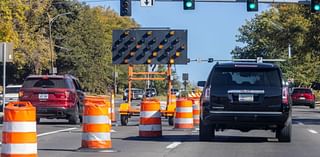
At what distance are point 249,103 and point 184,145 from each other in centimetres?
183

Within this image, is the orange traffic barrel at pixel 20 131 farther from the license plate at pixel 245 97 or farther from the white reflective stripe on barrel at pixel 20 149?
the license plate at pixel 245 97

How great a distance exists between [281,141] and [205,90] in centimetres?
227

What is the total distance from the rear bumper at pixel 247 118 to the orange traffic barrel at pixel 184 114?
488 cm

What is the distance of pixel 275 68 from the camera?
1841 centimetres

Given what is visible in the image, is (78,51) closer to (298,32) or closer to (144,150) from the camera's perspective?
(298,32)

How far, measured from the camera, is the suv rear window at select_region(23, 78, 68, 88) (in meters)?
27.4

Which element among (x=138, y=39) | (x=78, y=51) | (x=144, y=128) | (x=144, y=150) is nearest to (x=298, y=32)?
(x=138, y=39)

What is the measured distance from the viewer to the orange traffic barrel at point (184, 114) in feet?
75.3

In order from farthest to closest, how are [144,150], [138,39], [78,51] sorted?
1. [78,51]
2. [138,39]
3. [144,150]

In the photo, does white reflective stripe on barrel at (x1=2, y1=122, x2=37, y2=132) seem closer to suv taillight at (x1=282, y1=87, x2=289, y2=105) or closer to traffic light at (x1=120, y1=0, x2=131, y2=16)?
suv taillight at (x1=282, y1=87, x2=289, y2=105)

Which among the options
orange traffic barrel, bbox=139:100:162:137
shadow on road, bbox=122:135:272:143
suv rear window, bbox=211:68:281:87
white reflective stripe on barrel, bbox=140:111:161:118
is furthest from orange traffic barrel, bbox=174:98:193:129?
suv rear window, bbox=211:68:281:87

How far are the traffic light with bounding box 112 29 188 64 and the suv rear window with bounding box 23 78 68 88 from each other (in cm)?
205

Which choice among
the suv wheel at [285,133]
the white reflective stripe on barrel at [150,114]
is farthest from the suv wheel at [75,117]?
the suv wheel at [285,133]

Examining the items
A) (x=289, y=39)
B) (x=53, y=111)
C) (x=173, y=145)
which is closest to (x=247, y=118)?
(x=173, y=145)
